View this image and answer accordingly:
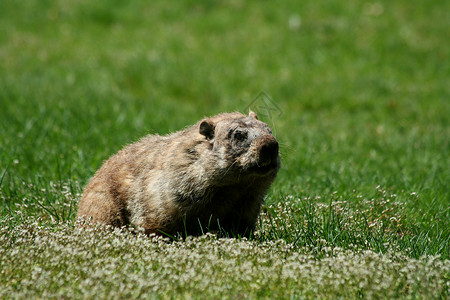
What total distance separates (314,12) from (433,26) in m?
2.56

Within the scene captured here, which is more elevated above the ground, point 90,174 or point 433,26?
point 433,26

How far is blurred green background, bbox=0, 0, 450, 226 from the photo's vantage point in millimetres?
6359

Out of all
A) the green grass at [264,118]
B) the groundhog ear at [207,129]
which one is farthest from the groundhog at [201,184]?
the green grass at [264,118]

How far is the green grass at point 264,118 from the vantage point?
3422 millimetres

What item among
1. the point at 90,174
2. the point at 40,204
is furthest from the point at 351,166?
the point at 40,204

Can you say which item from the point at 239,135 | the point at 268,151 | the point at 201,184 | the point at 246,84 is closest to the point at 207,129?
the point at 239,135

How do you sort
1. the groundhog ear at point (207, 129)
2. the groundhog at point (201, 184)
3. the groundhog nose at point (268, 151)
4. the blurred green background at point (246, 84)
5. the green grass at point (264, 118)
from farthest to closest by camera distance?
the blurred green background at point (246, 84) < the groundhog ear at point (207, 129) < the groundhog at point (201, 184) < the groundhog nose at point (268, 151) < the green grass at point (264, 118)

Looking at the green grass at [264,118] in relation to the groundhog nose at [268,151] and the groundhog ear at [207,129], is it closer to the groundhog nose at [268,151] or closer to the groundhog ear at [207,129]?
the groundhog nose at [268,151]

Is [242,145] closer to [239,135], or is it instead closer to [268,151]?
[239,135]

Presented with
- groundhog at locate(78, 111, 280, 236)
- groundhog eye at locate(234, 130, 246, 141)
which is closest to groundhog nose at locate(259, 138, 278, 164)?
groundhog at locate(78, 111, 280, 236)

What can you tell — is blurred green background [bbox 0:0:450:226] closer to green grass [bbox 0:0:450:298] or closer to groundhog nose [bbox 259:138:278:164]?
green grass [bbox 0:0:450:298]

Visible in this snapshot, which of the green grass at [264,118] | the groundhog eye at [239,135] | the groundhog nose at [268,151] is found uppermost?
the groundhog eye at [239,135]

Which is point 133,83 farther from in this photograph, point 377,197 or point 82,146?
point 377,197

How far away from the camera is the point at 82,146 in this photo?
6.78 m
